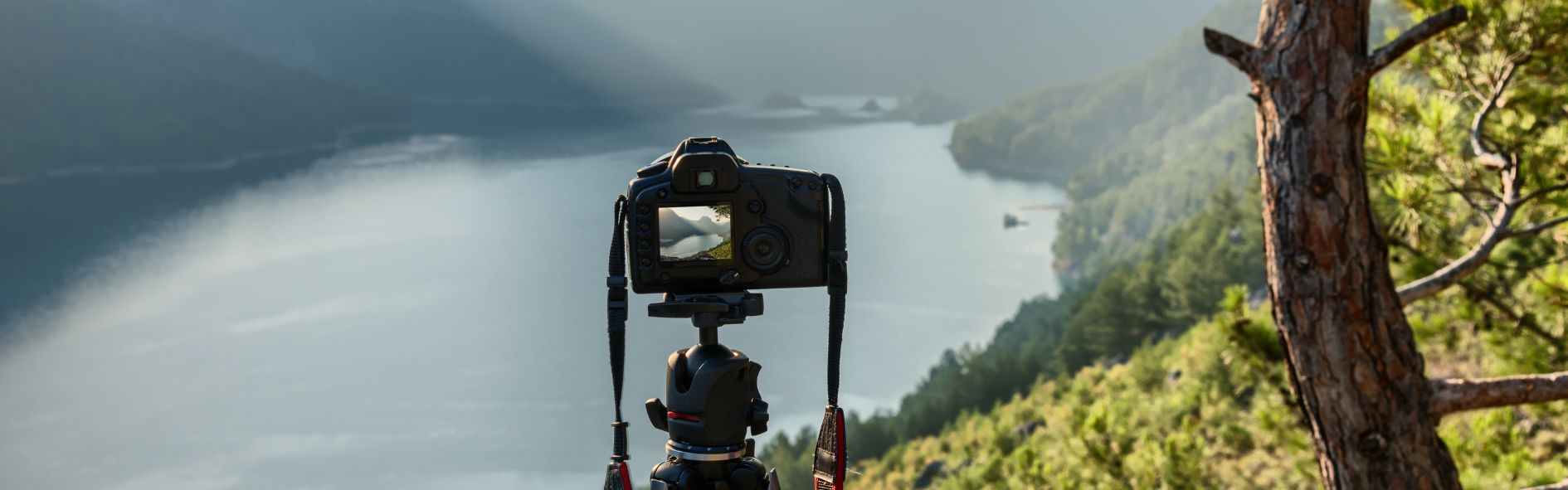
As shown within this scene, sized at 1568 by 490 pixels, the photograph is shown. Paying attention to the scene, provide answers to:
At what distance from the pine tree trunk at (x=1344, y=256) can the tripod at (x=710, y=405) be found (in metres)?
1.29

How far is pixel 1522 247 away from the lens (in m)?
3.84

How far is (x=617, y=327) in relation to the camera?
55.8 inches

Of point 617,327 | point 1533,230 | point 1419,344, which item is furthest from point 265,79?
point 1533,230

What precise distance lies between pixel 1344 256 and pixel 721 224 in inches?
55.0

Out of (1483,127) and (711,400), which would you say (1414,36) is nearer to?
(1483,127)

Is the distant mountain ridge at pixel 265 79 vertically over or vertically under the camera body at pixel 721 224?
over

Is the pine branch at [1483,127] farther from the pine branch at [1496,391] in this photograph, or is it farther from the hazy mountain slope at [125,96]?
the hazy mountain slope at [125,96]

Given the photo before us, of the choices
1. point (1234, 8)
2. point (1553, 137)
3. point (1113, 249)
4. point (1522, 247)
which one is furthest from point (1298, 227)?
point (1234, 8)

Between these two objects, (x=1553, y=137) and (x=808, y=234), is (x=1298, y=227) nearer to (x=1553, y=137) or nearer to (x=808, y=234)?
(x=1553, y=137)

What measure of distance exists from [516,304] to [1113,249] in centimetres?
3723

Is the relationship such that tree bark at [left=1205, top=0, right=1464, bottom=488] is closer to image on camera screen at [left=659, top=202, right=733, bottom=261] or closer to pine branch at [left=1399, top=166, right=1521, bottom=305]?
pine branch at [left=1399, top=166, right=1521, bottom=305]

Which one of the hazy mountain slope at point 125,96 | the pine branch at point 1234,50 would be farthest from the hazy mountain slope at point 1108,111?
the pine branch at point 1234,50

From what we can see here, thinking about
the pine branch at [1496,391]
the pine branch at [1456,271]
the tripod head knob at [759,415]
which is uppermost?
the pine branch at [1456,271]

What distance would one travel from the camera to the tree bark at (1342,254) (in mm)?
2102
